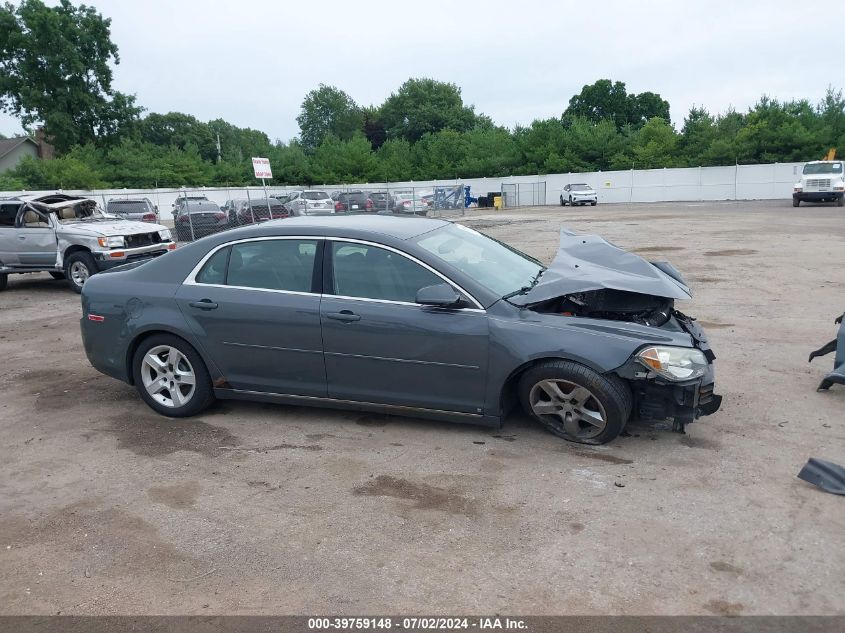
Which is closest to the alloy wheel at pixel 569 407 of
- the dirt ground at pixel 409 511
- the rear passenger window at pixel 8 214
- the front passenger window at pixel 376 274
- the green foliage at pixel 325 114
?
the dirt ground at pixel 409 511

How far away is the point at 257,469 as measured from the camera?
438 cm

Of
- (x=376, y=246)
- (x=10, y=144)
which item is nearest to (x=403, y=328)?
(x=376, y=246)

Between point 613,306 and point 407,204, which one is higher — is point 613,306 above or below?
below

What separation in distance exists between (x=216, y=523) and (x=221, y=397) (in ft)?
5.68

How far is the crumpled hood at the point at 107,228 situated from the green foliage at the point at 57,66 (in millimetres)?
49925

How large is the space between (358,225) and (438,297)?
3.60 feet

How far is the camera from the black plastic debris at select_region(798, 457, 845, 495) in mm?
3801

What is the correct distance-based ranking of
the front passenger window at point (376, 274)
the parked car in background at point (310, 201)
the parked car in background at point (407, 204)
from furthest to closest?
the parked car in background at point (407, 204)
the parked car in background at point (310, 201)
the front passenger window at point (376, 274)

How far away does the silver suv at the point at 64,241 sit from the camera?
38.6 feet

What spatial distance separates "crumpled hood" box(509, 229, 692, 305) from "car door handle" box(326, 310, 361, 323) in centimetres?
113

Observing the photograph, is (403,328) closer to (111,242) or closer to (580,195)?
(111,242)

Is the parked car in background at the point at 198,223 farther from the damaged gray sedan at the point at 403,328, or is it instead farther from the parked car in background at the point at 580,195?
the parked car in background at the point at 580,195

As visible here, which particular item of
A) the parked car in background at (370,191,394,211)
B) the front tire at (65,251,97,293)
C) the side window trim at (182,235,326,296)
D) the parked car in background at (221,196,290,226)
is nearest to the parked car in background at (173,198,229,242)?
the parked car in background at (221,196,290,226)

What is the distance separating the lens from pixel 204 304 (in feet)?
16.8
